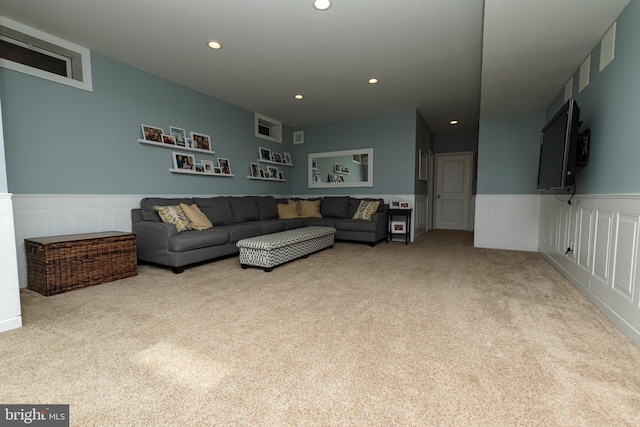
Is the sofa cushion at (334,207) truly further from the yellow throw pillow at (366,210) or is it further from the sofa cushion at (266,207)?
the sofa cushion at (266,207)

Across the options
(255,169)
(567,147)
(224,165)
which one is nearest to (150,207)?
(224,165)

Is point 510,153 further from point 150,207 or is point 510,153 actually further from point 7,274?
point 7,274

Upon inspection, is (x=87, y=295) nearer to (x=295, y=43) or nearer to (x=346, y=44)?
(x=295, y=43)

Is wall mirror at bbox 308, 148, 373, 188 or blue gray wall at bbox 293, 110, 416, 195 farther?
wall mirror at bbox 308, 148, 373, 188

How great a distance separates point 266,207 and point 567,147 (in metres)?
4.20

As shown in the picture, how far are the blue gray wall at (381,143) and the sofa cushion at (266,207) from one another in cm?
130

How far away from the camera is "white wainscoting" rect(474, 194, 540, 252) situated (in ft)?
14.8

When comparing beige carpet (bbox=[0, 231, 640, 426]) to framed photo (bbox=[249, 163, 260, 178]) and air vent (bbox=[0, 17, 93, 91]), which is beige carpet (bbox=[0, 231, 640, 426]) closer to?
air vent (bbox=[0, 17, 93, 91])

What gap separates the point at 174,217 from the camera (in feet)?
11.6

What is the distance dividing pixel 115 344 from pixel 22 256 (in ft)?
6.67

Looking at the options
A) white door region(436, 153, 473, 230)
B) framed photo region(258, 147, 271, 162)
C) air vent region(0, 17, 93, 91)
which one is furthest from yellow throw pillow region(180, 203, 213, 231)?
white door region(436, 153, 473, 230)

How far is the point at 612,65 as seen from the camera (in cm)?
226

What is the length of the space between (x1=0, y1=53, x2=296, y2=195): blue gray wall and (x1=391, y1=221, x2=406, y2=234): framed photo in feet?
10.4

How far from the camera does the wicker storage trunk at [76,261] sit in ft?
8.26
